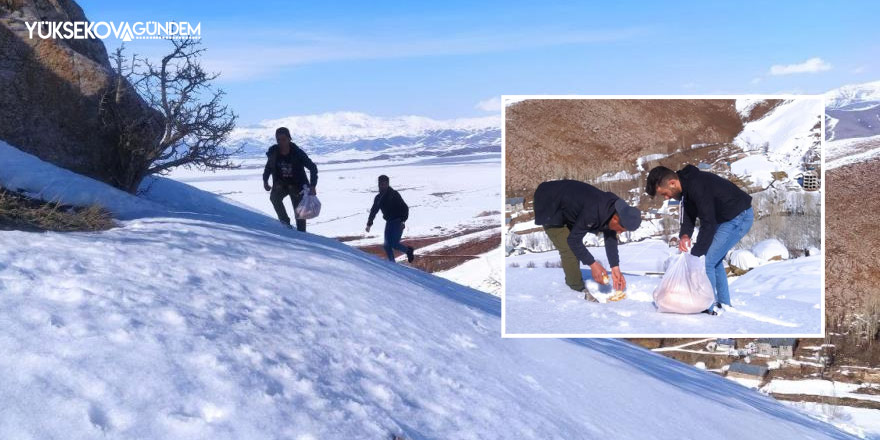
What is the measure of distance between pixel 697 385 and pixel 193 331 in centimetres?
490

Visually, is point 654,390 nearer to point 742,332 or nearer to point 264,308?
point 742,332

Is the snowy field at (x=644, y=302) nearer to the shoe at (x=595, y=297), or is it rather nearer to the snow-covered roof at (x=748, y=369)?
the shoe at (x=595, y=297)

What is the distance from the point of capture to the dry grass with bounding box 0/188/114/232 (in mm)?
5539

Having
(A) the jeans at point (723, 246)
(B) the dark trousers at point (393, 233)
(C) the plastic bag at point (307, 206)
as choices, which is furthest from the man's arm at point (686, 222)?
(B) the dark trousers at point (393, 233)

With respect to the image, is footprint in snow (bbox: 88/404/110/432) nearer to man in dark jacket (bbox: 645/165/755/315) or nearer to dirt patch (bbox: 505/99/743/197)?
dirt patch (bbox: 505/99/743/197)

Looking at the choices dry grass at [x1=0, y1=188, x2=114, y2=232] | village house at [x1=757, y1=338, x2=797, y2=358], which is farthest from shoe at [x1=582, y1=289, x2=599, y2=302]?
village house at [x1=757, y1=338, x2=797, y2=358]

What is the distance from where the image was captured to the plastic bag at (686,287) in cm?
355

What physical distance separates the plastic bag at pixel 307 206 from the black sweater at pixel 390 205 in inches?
58.7

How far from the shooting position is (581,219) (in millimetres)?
3443

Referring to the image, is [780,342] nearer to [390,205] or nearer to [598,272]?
[390,205]

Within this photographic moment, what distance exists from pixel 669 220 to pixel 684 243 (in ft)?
0.42

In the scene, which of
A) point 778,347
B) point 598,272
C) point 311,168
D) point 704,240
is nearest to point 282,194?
point 311,168

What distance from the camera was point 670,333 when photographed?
356cm

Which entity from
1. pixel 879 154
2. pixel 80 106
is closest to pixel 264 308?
pixel 80 106
